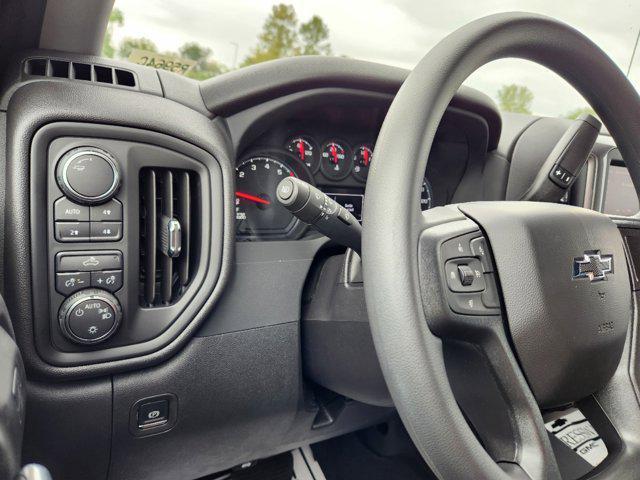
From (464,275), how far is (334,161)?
26.2 inches

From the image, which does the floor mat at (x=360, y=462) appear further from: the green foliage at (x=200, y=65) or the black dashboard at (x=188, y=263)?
the green foliage at (x=200, y=65)

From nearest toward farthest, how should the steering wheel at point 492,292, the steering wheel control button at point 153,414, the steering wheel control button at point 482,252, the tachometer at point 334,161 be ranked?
the steering wheel at point 492,292
the steering wheel control button at point 482,252
the steering wheel control button at point 153,414
the tachometer at point 334,161

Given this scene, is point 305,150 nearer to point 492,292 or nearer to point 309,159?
point 309,159

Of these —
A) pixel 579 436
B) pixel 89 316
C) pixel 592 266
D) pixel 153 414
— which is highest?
pixel 592 266

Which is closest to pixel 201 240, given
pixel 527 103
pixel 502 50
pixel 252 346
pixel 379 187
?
pixel 252 346

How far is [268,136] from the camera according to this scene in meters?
1.18

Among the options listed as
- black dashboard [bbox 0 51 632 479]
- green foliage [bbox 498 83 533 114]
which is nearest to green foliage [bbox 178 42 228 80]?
black dashboard [bbox 0 51 632 479]

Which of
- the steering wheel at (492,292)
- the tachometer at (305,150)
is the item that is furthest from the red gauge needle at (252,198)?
the steering wheel at (492,292)

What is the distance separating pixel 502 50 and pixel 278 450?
39.2 inches

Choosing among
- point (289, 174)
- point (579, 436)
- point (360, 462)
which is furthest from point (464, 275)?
point (360, 462)

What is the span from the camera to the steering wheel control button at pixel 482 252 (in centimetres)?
74

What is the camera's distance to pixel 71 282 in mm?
863

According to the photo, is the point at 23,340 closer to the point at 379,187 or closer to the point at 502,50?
the point at 379,187

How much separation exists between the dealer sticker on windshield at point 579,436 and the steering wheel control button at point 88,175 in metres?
1.03
